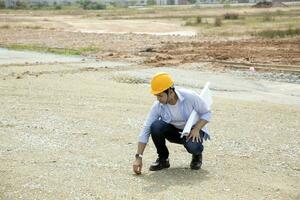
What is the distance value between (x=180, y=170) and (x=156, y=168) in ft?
0.98

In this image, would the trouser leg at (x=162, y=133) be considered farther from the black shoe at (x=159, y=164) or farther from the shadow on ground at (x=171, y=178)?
the shadow on ground at (x=171, y=178)

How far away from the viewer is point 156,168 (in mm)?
7035

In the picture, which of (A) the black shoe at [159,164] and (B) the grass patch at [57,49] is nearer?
(A) the black shoe at [159,164]

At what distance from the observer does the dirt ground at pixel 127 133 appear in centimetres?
645

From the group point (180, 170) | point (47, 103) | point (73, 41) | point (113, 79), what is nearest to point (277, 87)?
point (113, 79)

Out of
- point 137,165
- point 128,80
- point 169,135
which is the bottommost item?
point 128,80

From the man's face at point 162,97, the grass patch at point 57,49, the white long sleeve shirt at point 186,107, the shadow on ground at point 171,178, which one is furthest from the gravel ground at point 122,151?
the grass patch at point 57,49

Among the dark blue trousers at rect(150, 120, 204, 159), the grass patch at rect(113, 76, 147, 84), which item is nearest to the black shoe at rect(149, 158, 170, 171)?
the dark blue trousers at rect(150, 120, 204, 159)

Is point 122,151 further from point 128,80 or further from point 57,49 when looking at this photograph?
point 57,49

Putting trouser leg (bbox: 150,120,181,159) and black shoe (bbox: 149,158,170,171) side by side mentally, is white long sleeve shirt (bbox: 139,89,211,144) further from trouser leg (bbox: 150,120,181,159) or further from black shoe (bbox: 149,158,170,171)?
black shoe (bbox: 149,158,170,171)

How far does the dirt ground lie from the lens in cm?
645

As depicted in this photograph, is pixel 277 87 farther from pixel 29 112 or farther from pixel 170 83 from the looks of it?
pixel 170 83

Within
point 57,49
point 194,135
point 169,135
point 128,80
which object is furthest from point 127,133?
point 57,49

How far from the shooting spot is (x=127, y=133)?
9375 mm
